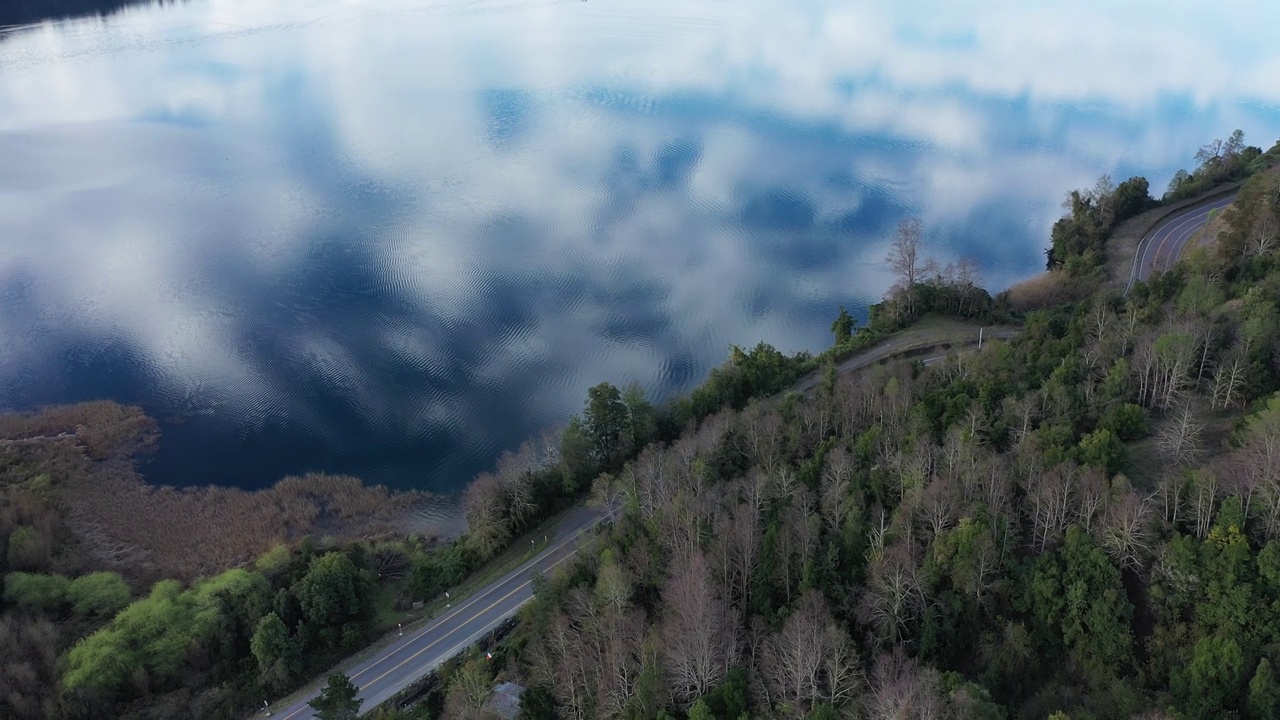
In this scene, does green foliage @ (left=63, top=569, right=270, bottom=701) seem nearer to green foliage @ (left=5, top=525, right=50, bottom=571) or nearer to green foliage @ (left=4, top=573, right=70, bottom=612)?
green foliage @ (left=4, top=573, right=70, bottom=612)

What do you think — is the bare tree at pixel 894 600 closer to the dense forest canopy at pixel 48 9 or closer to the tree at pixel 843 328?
the tree at pixel 843 328

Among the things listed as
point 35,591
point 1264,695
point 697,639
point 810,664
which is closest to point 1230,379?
point 1264,695

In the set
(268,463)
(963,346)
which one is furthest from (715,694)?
(268,463)

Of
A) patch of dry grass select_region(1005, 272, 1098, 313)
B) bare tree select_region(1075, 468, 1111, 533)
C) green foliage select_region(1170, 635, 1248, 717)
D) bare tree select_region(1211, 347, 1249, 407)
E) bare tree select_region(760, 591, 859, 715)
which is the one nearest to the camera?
green foliage select_region(1170, 635, 1248, 717)

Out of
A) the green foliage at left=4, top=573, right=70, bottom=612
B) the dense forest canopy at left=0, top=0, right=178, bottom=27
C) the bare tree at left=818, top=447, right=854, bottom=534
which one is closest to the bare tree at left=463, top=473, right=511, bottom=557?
the bare tree at left=818, top=447, right=854, bottom=534

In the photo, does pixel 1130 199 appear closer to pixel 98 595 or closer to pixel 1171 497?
pixel 1171 497
